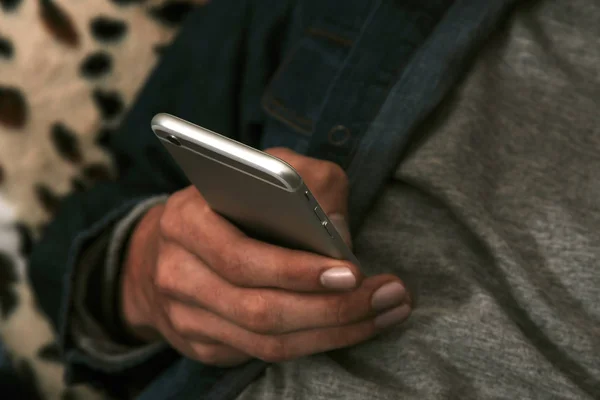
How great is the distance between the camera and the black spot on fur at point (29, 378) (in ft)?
2.49

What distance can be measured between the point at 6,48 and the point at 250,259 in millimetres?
443

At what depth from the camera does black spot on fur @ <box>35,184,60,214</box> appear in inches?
29.0

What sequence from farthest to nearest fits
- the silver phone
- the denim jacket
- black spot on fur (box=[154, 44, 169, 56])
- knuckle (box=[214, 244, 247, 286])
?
1. black spot on fur (box=[154, 44, 169, 56])
2. the denim jacket
3. knuckle (box=[214, 244, 247, 286])
4. the silver phone

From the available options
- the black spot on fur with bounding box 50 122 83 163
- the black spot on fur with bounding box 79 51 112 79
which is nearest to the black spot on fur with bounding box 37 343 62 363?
the black spot on fur with bounding box 50 122 83 163

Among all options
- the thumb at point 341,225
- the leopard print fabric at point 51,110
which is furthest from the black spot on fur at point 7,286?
the thumb at point 341,225

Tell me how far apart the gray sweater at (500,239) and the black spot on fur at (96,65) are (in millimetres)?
396

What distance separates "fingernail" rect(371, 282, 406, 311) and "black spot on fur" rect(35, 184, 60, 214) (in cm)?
48

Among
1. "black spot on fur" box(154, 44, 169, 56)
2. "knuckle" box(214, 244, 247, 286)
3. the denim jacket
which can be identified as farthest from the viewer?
"black spot on fur" box(154, 44, 169, 56)

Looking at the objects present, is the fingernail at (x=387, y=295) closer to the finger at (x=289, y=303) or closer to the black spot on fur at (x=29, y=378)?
the finger at (x=289, y=303)

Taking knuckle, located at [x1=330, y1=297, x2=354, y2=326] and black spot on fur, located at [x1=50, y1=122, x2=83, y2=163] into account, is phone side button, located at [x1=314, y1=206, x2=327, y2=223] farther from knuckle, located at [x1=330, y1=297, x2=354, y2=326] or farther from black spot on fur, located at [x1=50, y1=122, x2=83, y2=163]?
black spot on fur, located at [x1=50, y1=122, x2=83, y2=163]

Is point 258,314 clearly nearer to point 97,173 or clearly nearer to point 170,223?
point 170,223

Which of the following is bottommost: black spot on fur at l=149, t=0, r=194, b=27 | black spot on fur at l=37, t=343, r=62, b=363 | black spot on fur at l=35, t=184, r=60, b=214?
black spot on fur at l=37, t=343, r=62, b=363

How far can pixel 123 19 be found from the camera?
72cm

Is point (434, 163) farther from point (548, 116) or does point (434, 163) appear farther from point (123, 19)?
point (123, 19)
